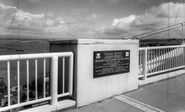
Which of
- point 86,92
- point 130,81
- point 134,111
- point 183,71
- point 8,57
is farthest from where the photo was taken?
point 183,71

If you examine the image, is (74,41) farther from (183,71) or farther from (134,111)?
(183,71)

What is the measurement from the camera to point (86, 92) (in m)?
3.50

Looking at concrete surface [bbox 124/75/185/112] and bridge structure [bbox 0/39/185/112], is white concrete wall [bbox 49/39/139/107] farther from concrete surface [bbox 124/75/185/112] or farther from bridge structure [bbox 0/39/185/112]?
concrete surface [bbox 124/75/185/112]

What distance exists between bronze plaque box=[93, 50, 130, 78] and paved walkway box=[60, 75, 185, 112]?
2.21 ft

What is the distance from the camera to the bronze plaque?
3.58 m

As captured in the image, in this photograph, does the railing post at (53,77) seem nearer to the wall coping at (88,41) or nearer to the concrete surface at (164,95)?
the wall coping at (88,41)

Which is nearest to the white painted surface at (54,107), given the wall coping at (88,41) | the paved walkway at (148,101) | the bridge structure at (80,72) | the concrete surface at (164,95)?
the bridge structure at (80,72)

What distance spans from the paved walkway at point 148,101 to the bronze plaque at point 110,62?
2.21ft

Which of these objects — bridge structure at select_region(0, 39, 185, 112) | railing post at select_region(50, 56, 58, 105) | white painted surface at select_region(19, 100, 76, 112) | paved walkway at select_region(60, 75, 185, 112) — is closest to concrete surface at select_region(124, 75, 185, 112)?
paved walkway at select_region(60, 75, 185, 112)

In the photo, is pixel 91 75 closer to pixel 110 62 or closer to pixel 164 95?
pixel 110 62

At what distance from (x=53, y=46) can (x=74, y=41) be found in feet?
2.99

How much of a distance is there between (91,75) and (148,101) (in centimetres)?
154

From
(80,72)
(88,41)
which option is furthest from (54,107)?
(88,41)

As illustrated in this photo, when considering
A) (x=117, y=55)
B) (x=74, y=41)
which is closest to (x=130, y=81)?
(x=117, y=55)
